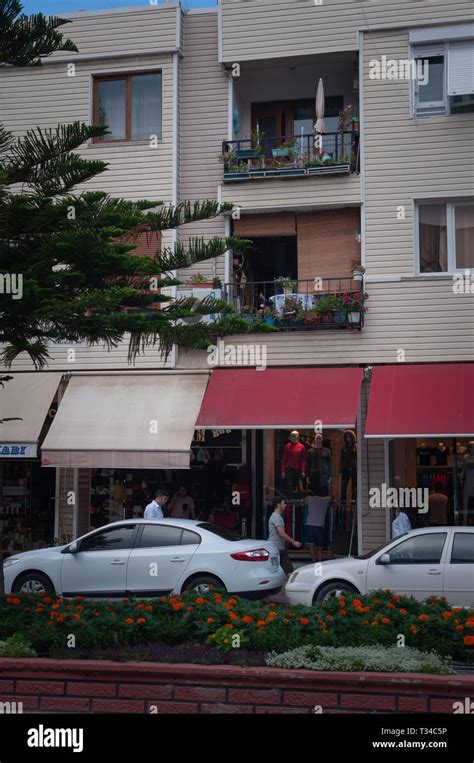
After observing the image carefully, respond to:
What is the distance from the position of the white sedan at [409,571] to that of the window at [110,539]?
2.65 meters

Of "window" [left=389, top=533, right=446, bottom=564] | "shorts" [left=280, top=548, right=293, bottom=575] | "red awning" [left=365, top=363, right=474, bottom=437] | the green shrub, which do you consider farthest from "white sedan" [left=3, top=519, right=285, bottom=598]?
the green shrub

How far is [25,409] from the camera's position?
62.7ft

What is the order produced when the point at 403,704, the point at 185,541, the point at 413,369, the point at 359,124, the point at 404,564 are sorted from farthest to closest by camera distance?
the point at 359,124
the point at 413,369
the point at 185,541
the point at 404,564
the point at 403,704

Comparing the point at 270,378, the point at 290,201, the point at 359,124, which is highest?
the point at 359,124

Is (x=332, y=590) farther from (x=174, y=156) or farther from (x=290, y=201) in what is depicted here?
(x=174, y=156)

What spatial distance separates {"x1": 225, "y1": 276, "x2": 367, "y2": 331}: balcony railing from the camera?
1838 centimetres

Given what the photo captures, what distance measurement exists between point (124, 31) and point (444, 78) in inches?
267

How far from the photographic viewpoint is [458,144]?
18.6 meters

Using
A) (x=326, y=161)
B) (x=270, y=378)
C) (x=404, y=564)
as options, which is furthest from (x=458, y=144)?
(x=404, y=564)

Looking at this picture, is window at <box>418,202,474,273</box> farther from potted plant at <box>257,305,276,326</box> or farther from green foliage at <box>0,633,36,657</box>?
green foliage at <box>0,633,36,657</box>

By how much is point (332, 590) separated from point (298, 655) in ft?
20.9

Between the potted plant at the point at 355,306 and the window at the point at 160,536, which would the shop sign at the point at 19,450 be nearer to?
the window at the point at 160,536

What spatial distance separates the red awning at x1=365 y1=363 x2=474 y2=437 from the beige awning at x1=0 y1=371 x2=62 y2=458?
647 centimetres

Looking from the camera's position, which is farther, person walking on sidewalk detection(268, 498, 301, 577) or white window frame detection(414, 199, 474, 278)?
white window frame detection(414, 199, 474, 278)
